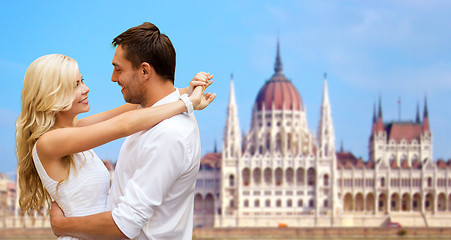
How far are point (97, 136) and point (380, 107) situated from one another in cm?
7901

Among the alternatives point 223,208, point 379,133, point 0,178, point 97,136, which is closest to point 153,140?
point 97,136

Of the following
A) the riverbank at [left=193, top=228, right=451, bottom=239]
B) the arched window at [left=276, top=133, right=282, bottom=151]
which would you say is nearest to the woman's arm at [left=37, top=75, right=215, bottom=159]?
the riverbank at [left=193, top=228, right=451, bottom=239]

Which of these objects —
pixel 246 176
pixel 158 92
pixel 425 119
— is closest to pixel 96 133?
pixel 158 92

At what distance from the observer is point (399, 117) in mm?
80375

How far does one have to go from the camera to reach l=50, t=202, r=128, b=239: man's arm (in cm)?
279

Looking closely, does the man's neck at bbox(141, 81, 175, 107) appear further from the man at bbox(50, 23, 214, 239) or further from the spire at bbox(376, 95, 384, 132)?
the spire at bbox(376, 95, 384, 132)

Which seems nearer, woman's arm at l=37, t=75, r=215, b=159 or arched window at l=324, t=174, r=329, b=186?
woman's arm at l=37, t=75, r=215, b=159

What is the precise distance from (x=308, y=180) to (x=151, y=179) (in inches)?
2618

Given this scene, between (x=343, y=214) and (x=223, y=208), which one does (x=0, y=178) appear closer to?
(x=223, y=208)

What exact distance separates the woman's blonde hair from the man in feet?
0.65

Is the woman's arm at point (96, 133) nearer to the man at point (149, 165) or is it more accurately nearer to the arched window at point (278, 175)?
the man at point (149, 165)

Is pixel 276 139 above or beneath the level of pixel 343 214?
above

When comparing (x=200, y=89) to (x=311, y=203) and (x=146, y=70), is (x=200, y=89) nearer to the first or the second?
(x=146, y=70)

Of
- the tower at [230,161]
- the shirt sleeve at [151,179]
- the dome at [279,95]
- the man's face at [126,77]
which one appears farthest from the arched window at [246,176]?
the shirt sleeve at [151,179]
